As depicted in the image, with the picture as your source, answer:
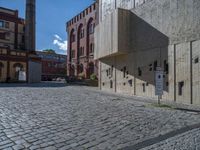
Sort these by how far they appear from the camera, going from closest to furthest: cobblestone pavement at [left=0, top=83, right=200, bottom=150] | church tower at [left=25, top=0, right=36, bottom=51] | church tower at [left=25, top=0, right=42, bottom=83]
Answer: cobblestone pavement at [left=0, top=83, right=200, bottom=150], church tower at [left=25, top=0, right=42, bottom=83], church tower at [left=25, top=0, right=36, bottom=51]

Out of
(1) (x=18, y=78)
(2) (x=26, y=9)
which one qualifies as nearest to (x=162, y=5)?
(1) (x=18, y=78)

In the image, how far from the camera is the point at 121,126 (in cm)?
680

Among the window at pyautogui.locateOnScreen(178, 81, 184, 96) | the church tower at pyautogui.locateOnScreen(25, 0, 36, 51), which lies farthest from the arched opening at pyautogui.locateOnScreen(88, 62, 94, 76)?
the window at pyautogui.locateOnScreen(178, 81, 184, 96)

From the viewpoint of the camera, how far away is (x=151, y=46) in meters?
15.5

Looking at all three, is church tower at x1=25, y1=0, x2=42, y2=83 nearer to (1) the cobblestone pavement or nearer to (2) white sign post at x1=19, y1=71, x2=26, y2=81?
(2) white sign post at x1=19, y1=71, x2=26, y2=81

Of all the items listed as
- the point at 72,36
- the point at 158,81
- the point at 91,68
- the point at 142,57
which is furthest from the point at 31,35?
the point at 158,81

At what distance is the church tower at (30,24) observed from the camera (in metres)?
40.9

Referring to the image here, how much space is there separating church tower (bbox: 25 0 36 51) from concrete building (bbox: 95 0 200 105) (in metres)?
22.9

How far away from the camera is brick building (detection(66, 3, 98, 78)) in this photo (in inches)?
1601

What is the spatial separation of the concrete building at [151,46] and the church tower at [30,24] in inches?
902

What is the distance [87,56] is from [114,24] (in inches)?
955

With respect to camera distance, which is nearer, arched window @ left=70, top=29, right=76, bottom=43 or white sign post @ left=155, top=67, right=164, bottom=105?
white sign post @ left=155, top=67, right=164, bottom=105

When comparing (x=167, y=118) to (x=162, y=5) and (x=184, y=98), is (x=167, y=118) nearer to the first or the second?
(x=184, y=98)

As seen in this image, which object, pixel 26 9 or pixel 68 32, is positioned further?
pixel 68 32
